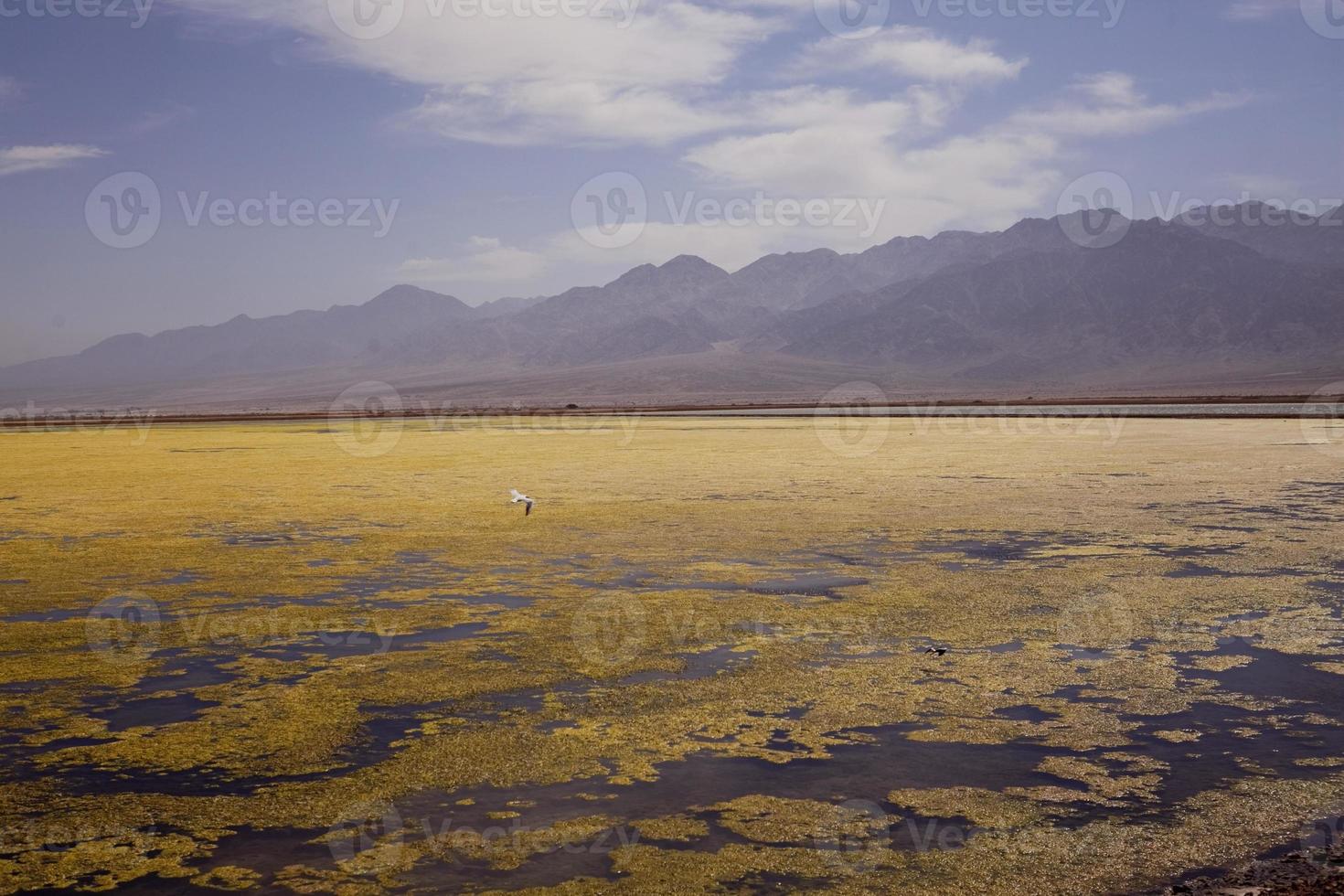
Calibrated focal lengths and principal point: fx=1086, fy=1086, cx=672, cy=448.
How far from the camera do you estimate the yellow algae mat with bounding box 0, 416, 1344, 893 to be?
500 centimetres

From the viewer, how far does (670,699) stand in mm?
7320

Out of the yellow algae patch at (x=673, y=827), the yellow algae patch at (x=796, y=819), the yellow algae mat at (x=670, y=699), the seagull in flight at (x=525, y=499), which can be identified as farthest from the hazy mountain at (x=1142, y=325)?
the yellow algae patch at (x=673, y=827)

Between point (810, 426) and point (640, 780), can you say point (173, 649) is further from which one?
point (810, 426)

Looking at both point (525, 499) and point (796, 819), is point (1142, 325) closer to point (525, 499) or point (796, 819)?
point (525, 499)

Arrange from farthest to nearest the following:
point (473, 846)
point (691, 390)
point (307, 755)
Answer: point (691, 390) < point (307, 755) < point (473, 846)

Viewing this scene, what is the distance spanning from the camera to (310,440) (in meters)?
42.8

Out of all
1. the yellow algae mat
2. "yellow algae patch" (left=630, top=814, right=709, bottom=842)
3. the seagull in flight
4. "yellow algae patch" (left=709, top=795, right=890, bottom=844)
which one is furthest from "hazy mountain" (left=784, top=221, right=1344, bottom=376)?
"yellow algae patch" (left=630, top=814, right=709, bottom=842)

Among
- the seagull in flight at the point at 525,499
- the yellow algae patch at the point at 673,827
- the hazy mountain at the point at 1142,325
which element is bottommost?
the yellow algae patch at the point at 673,827

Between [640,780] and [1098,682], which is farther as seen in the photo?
[1098,682]

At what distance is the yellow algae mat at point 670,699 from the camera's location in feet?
16.4

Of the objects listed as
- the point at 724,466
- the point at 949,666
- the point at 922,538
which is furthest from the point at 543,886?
the point at 724,466

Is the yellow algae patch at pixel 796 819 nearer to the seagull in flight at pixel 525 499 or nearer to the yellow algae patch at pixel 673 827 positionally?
the yellow algae patch at pixel 673 827

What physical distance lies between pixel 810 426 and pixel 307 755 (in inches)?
1755

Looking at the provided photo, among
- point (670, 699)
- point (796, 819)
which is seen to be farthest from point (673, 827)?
point (670, 699)
